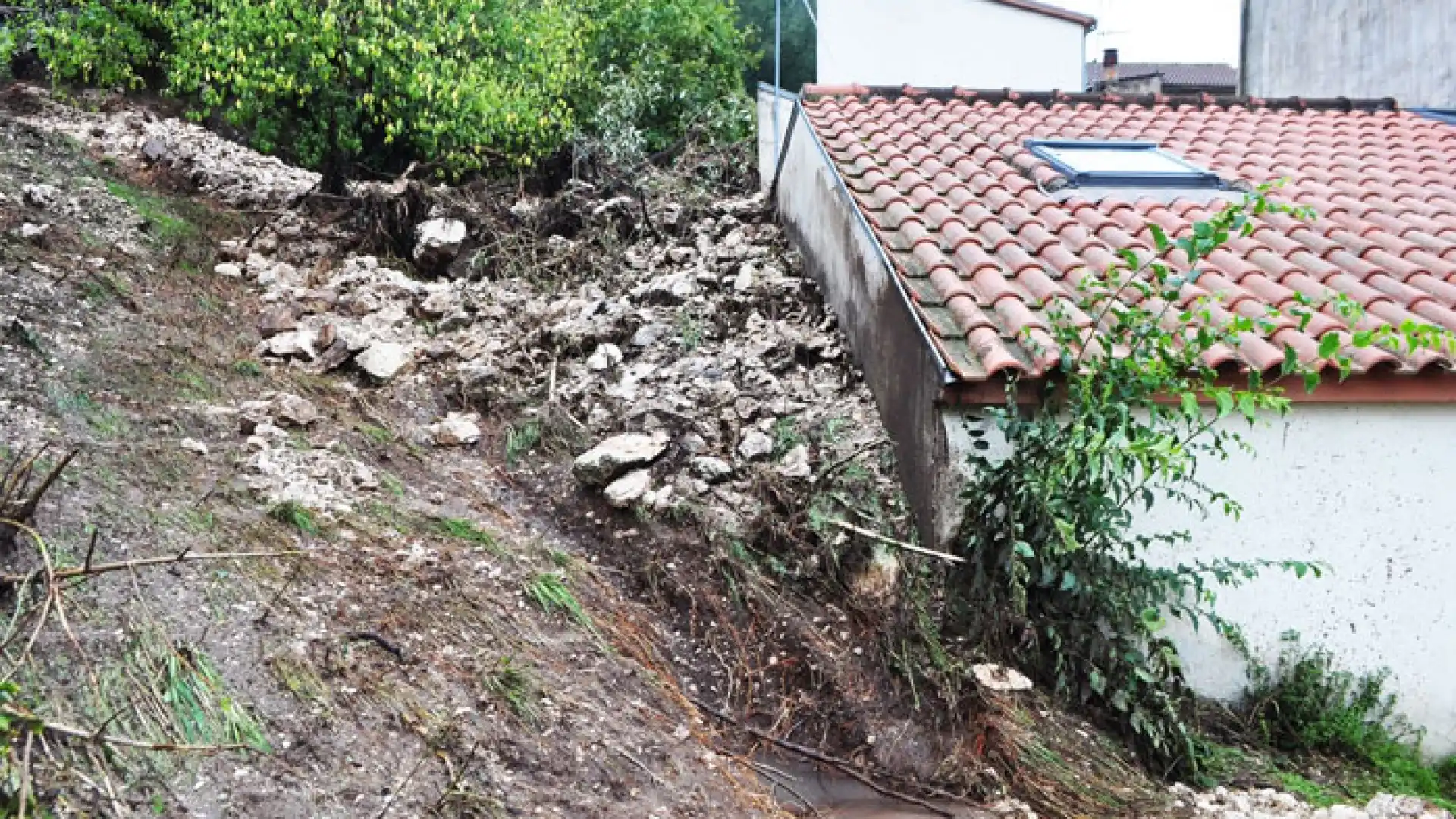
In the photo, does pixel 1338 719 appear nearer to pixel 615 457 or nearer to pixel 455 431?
pixel 615 457

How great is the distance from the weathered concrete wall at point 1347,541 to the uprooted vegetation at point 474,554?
0.95 meters

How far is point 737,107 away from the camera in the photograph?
12.5m

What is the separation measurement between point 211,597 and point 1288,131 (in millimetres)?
9207

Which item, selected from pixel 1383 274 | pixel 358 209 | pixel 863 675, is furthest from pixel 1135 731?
pixel 358 209

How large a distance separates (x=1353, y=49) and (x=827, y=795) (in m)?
12.2

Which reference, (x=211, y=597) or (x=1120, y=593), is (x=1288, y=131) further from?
(x=211, y=597)

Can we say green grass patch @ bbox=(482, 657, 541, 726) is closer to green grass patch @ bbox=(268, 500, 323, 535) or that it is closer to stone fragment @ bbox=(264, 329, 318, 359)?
green grass patch @ bbox=(268, 500, 323, 535)

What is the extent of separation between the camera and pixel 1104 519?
502 centimetres

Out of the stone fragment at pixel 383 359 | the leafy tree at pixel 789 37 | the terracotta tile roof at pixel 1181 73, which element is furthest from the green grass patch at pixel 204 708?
the terracotta tile roof at pixel 1181 73

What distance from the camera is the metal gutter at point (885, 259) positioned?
529cm

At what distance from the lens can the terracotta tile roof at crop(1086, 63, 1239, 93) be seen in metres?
32.2

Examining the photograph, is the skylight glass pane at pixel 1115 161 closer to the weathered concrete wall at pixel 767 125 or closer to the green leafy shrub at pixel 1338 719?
the weathered concrete wall at pixel 767 125

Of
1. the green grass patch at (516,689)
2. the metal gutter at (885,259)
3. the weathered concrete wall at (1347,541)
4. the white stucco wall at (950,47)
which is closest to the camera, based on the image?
the green grass patch at (516,689)

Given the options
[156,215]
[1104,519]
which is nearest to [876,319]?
[1104,519]
